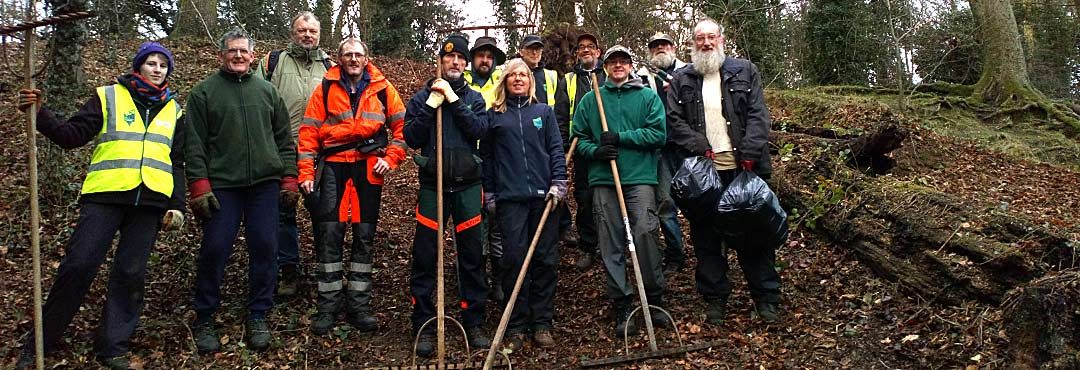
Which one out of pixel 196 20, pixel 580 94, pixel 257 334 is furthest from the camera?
pixel 196 20

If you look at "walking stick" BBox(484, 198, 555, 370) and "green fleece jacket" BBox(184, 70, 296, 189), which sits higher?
"green fleece jacket" BBox(184, 70, 296, 189)

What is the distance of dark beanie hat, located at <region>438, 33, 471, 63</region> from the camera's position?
4.82 meters

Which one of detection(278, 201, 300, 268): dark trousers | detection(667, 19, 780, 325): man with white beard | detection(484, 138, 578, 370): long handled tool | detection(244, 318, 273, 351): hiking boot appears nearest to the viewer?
detection(484, 138, 578, 370): long handled tool

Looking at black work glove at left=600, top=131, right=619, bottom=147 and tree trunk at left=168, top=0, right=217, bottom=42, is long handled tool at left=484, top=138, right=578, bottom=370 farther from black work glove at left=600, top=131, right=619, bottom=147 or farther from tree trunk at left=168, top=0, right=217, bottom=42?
tree trunk at left=168, top=0, right=217, bottom=42

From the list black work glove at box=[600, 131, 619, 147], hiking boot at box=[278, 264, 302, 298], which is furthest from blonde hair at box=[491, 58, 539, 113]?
hiking boot at box=[278, 264, 302, 298]

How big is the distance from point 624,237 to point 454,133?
4.49 ft

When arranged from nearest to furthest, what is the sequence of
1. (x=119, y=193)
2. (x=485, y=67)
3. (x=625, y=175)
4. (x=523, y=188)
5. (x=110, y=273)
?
1. (x=119, y=193)
2. (x=110, y=273)
3. (x=523, y=188)
4. (x=625, y=175)
5. (x=485, y=67)

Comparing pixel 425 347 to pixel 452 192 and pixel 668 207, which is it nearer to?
pixel 452 192

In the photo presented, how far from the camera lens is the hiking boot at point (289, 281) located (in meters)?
5.29

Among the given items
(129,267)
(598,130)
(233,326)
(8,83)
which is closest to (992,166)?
(598,130)

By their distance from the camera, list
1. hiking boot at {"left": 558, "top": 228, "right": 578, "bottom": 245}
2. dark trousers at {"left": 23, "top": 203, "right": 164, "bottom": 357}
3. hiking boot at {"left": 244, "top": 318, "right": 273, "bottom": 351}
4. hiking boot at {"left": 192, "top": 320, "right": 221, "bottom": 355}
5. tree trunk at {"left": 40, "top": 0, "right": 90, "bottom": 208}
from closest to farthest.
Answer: dark trousers at {"left": 23, "top": 203, "right": 164, "bottom": 357} → hiking boot at {"left": 192, "top": 320, "right": 221, "bottom": 355} → hiking boot at {"left": 244, "top": 318, "right": 273, "bottom": 351} → tree trunk at {"left": 40, "top": 0, "right": 90, "bottom": 208} → hiking boot at {"left": 558, "top": 228, "right": 578, "bottom": 245}

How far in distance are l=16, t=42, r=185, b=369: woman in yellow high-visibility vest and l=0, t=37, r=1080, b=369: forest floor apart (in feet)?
0.86

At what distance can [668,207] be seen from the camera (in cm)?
548

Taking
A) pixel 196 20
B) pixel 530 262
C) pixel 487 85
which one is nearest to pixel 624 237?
pixel 530 262
